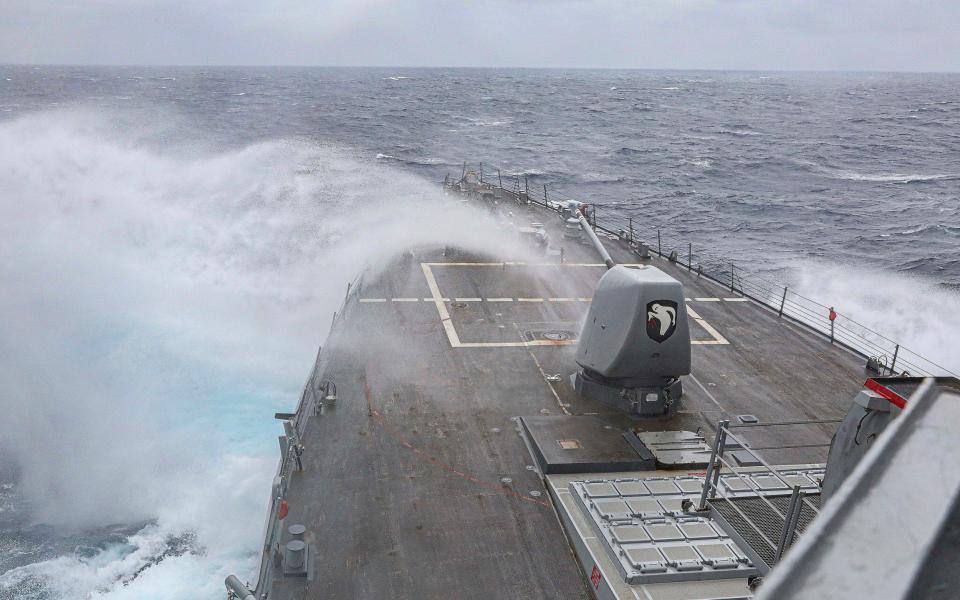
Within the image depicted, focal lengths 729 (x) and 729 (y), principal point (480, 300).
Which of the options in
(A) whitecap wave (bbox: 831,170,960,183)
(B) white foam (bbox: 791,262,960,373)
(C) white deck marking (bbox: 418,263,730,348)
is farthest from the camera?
(A) whitecap wave (bbox: 831,170,960,183)

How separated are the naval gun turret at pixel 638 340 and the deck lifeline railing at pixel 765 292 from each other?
184 inches

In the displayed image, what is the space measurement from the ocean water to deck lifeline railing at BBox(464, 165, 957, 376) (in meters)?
1.04

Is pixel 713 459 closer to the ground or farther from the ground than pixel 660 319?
closer to the ground

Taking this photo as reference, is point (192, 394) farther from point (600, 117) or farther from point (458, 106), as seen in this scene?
point (458, 106)

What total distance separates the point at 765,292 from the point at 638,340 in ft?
67.0

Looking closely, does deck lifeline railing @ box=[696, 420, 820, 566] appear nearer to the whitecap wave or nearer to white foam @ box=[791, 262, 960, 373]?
white foam @ box=[791, 262, 960, 373]

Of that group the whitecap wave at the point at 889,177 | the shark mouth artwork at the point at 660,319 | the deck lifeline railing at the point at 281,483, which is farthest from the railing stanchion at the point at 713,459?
the whitecap wave at the point at 889,177

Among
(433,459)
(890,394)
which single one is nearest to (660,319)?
(433,459)

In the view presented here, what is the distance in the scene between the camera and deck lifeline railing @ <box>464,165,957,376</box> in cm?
1945

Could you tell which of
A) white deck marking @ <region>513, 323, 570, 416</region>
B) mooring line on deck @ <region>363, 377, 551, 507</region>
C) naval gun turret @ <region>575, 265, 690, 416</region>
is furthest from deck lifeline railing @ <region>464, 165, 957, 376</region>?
mooring line on deck @ <region>363, 377, 551, 507</region>

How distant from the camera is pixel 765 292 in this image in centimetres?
3086

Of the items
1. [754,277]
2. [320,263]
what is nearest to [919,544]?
[320,263]

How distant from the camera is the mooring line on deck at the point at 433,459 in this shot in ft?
36.3

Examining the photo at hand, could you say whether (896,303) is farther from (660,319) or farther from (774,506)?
(774,506)
